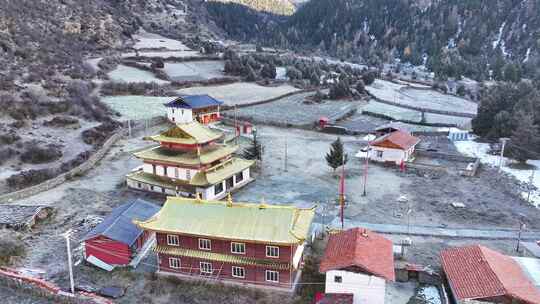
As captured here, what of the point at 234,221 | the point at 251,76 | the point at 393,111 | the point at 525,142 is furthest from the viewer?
the point at 251,76

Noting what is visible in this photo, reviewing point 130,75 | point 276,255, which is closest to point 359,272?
point 276,255

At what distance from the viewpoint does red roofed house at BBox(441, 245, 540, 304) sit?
2200cm

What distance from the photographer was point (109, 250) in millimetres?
27250

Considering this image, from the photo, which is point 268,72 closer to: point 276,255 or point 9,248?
point 9,248

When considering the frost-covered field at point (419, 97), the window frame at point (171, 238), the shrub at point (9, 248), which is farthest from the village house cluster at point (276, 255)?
the frost-covered field at point (419, 97)

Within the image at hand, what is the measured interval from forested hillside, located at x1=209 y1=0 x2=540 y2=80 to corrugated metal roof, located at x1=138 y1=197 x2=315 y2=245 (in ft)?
319

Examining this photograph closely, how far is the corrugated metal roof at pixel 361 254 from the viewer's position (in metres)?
23.5

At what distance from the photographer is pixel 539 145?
47094 millimetres

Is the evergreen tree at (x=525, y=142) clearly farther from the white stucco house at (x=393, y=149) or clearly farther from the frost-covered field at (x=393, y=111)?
the frost-covered field at (x=393, y=111)

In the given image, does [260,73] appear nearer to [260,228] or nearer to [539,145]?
[539,145]

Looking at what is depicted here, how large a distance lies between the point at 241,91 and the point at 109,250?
187ft

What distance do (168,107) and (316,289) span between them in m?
40.5

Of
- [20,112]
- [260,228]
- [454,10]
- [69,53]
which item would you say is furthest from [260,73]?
[454,10]

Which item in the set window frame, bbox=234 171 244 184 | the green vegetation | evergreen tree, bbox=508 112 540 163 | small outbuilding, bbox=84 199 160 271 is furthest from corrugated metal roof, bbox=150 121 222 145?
the green vegetation
